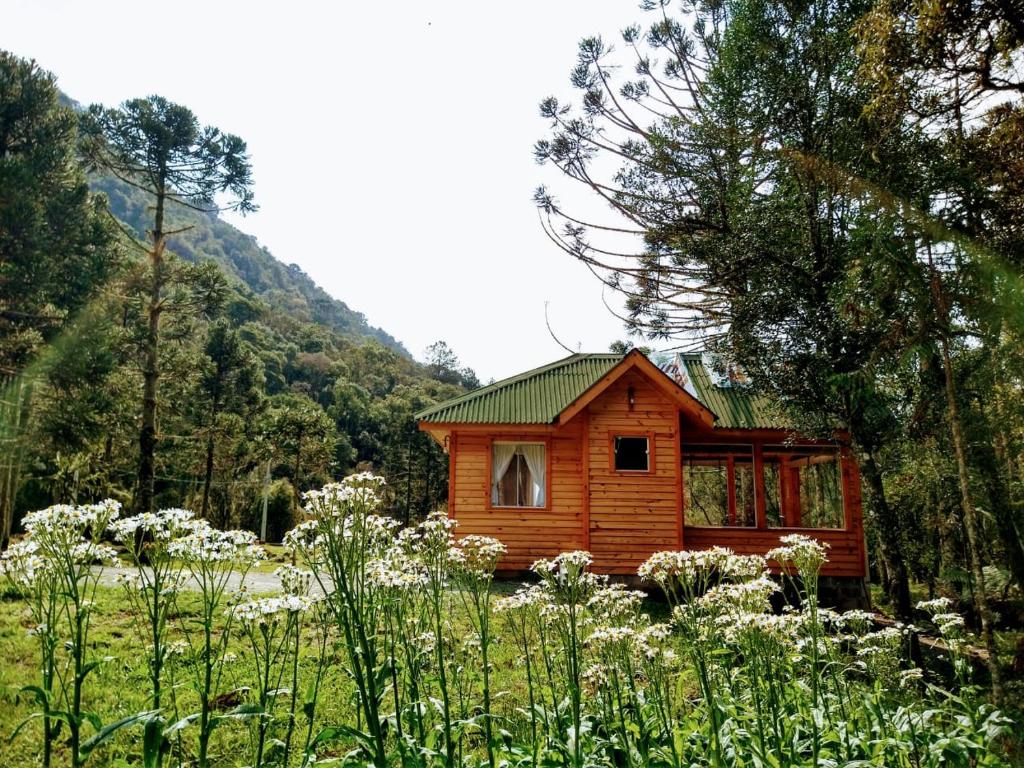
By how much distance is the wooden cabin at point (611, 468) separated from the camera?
14.7m

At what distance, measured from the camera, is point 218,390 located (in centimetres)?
2981

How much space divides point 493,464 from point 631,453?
3.56 metres

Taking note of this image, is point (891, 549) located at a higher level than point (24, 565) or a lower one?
lower

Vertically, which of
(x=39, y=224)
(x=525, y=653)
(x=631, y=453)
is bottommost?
(x=525, y=653)

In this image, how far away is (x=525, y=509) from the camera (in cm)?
1512

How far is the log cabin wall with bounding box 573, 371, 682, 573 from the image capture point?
14.7 m

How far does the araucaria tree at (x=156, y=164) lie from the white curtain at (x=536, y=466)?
12.0 m

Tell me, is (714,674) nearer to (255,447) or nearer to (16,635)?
(16,635)

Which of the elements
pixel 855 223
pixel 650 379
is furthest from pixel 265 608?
pixel 650 379

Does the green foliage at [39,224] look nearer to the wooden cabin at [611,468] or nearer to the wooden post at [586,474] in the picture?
the wooden cabin at [611,468]

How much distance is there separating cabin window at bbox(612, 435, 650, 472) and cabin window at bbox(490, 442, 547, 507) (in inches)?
74.3

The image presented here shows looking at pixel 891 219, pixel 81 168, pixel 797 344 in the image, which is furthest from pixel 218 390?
pixel 891 219

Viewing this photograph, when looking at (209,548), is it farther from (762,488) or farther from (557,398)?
(762,488)

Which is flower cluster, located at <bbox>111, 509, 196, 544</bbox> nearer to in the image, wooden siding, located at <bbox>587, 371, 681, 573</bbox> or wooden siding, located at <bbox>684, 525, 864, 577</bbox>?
wooden siding, located at <bbox>587, 371, 681, 573</bbox>
